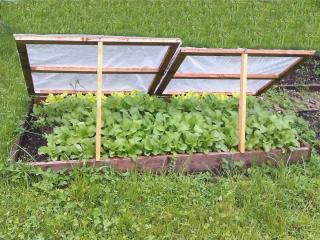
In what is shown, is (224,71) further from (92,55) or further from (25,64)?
(25,64)

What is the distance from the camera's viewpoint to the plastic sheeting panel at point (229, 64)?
17.2 feet

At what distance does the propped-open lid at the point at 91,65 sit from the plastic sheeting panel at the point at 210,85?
0.82 ft

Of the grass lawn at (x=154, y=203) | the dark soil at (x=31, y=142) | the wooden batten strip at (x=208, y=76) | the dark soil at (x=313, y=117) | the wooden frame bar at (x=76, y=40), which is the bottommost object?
the grass lawn at (x=154, y=203)

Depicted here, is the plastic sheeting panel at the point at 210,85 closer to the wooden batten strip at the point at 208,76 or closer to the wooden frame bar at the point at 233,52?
the wooden batten strip at the point at 208,76

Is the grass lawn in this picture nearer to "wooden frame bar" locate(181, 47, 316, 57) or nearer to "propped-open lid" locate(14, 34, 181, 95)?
"propped-open lid" locate(14, 34, 181, 95)

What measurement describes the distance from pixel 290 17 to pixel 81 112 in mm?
5709

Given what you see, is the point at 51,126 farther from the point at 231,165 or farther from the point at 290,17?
the point at 290,17

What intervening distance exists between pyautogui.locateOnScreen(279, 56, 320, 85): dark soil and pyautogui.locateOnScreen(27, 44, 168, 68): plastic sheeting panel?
105 inches

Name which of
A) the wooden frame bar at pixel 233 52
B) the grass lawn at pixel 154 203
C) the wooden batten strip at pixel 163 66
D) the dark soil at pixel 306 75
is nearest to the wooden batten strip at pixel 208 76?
the wooden batten strip at pixel 163 66

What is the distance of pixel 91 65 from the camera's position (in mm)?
5371

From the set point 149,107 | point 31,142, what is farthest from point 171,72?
point 31,142

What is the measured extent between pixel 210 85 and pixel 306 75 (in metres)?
2.30

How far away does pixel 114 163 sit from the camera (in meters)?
4.51

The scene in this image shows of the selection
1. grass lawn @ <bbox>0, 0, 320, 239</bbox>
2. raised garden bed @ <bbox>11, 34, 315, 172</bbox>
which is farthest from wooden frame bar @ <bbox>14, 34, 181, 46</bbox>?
grass lawn @ <bbox>0, 0, 320, 239</bbox>
